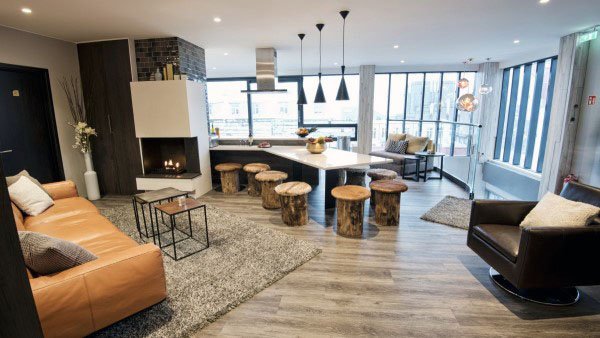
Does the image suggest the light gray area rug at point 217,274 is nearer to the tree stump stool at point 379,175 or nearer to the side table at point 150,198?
the side table at point 150,198

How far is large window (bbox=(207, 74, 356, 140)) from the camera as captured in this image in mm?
8719

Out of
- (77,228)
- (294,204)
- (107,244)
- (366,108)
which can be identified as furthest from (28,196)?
(366,108)

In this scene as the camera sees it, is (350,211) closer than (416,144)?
Yes

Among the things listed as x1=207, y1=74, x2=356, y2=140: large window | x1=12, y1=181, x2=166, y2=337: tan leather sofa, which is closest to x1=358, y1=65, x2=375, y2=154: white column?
x1=207, y1=74, x2=356, y2=140: large window

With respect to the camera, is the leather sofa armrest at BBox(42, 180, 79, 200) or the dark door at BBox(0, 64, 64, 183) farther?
the dark door at BBox(0, 64, 64, 183)

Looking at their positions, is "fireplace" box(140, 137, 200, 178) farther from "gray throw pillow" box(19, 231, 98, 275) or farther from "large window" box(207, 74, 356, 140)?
"large window" box(207, 74, 356, 140)

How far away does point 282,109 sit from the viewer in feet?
30.1

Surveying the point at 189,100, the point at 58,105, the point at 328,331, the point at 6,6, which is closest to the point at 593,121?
the point at 328,331

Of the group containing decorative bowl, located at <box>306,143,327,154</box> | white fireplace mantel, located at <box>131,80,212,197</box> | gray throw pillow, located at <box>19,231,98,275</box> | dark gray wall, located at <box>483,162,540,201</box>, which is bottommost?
dark gray wall, located at <box>483,162,540,201</box>

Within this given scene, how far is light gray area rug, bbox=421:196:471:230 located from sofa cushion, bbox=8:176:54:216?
4.62 metres

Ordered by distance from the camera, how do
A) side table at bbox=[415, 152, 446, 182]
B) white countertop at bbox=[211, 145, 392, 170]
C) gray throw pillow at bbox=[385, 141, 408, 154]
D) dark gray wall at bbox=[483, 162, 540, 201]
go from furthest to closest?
gray throw pillow at bbox=[385, 141, 408, 154], side table at bbox=[415, 152, 446, 182], dark gray wall at bbox=[483, 162, 540, 201], white countertop at bbox=[211, 145, 392, 170]

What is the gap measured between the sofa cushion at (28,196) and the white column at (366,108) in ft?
22.7

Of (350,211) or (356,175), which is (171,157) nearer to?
(356,175)

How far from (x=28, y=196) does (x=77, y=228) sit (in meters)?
0.93
